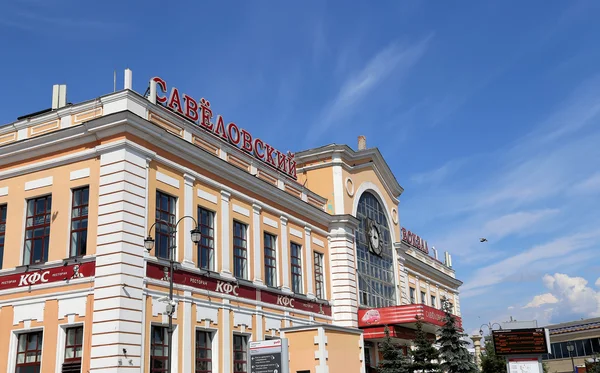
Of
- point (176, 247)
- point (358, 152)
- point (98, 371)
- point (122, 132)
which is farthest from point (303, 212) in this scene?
point (98, 371)

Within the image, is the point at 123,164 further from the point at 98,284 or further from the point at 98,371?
→ the point at 98,371

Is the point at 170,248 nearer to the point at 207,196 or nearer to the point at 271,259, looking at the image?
the point at 207,196

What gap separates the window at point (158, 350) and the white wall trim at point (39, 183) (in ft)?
24.5

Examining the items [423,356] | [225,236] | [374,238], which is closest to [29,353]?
[225,236]

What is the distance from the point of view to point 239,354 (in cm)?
2967

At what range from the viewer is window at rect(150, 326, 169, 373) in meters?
24.4

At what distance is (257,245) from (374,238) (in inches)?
601

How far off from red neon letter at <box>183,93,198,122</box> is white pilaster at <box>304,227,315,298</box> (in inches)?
445

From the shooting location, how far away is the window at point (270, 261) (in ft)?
111

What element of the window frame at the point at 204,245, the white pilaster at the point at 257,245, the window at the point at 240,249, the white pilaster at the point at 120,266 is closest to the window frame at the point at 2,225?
the white pilaster at the point at 120,266

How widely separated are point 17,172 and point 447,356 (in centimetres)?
2390

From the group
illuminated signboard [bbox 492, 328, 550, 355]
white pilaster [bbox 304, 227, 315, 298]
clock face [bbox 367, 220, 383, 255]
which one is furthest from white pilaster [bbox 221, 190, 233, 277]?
clock face [bbox 367, 220, 383, 255]

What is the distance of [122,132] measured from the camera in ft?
82.3

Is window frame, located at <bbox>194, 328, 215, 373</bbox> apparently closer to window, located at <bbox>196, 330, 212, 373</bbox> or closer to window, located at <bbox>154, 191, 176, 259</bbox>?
window, located at <bbox>196, 330, 212, 373</bbox>
